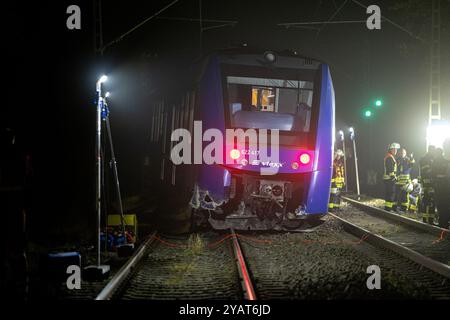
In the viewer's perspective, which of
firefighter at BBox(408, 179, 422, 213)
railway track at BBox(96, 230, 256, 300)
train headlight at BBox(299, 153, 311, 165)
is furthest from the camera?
firefighter at BBox(408, 179, 422, 213)

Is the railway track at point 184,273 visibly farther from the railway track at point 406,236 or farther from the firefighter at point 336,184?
the firefighter at point 336,184

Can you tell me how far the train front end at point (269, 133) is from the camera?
28.2 ft

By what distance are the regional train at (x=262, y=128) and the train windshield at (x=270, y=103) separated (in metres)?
0.02

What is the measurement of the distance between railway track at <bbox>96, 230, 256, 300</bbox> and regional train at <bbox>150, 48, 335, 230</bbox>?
0.98 metres

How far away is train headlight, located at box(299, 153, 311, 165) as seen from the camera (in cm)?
878

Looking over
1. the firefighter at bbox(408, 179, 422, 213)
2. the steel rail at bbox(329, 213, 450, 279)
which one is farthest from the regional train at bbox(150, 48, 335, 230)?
the firefighter at bbox(408, 179, 422, 213)

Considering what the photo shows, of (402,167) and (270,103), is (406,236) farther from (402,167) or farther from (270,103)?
(402,167)

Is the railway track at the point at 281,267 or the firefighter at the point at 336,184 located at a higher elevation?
the firefighter at the point at 336,184

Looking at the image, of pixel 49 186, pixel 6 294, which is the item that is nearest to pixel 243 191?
pixel 6 294

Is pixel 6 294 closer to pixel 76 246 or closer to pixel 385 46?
pixel 76 246

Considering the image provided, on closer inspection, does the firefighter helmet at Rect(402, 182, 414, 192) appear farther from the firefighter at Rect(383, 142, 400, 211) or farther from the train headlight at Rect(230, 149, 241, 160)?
the train headlight at Rect(230, 149, 241, 160)

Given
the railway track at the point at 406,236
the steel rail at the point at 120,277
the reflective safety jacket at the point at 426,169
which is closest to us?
the steel rail at the point at 120,277

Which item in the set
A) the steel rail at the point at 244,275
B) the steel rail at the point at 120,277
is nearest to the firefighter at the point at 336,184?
the steel rail at the point at 244,275

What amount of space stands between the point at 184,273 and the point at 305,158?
11.8ft
